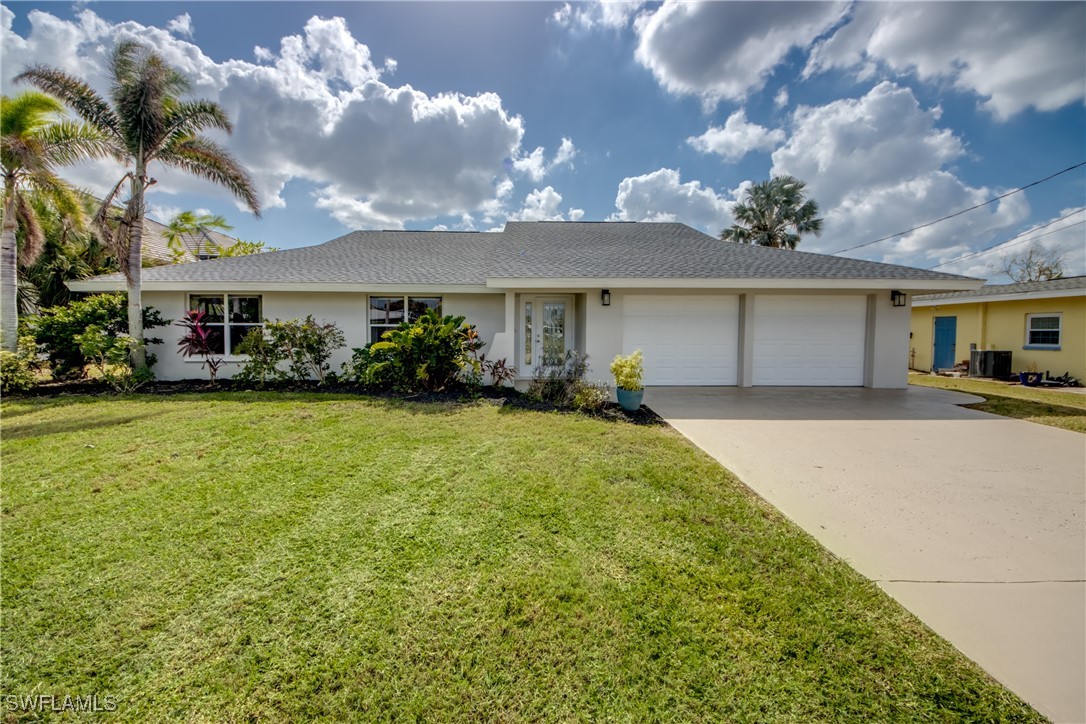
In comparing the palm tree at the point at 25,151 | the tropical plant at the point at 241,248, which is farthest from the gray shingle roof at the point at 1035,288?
the tropical plant at the point at 241,248

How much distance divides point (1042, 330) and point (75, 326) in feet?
90.7

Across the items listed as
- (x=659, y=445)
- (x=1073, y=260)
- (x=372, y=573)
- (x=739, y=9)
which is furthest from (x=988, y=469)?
(x=1073, y=260)

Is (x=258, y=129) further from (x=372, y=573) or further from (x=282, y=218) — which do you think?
(x=372, y=573)

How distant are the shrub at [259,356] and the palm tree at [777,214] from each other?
21.5 meters

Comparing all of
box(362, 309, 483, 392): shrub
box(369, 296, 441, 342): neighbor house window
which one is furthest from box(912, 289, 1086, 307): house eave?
box(369, 296, 441, 342): neighbor house window

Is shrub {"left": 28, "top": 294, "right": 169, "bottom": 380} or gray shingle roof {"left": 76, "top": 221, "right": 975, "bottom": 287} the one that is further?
gray shingle roof {"left": 76, "top": 221, "right": 975, "bottom": 287}

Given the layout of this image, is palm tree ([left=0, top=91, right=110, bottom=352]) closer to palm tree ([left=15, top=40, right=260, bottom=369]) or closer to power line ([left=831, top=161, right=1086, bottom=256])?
palm tree ([left=15, top=40, right=260, bottom=369])

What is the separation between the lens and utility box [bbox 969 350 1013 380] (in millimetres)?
13906

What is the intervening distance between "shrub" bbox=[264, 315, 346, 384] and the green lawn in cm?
1434

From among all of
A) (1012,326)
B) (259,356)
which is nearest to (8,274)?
(259,356)

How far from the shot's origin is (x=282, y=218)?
17250 millimetres

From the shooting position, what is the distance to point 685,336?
34.8 feet

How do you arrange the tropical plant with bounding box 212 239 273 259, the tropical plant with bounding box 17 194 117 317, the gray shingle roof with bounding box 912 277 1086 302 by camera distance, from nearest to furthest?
the gray shingle roof with bounding box 912 277 1086 302, the tropical plant with bounding box 17 194 117 317, the tropical plant with bounding box 212 239 273 259

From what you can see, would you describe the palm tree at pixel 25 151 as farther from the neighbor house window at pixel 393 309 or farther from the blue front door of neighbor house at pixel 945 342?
the blue front door of neighbor house at pixel 945 342
